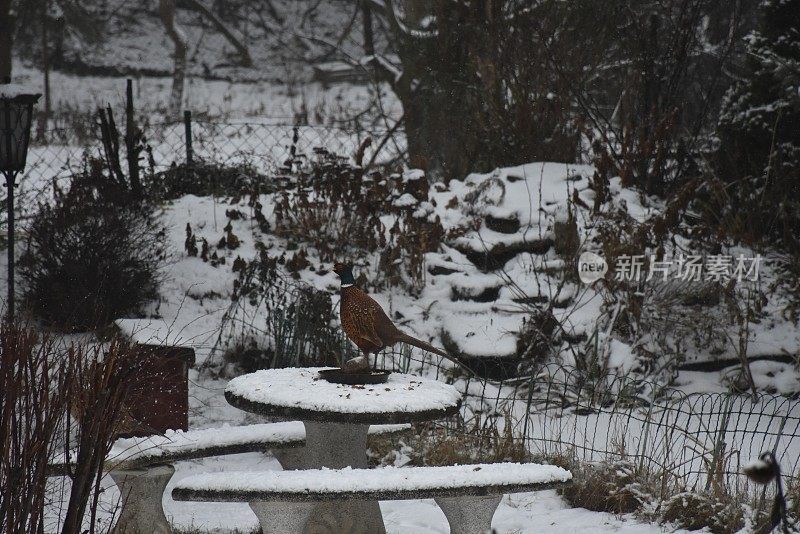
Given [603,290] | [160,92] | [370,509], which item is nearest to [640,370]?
[603,290]

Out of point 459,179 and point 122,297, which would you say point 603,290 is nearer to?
point 459,179

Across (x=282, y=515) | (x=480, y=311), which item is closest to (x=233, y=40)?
(x=480, y=311)

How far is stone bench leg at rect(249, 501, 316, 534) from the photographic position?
3.35 metres

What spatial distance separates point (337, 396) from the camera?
3697 mm

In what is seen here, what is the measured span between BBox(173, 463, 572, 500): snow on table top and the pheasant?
0.75 m

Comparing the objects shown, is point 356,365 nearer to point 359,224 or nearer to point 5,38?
point 359,224

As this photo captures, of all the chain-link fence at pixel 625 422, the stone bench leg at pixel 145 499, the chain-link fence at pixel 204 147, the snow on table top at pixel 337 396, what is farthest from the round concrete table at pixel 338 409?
the chain-link fence at pixel 204 147

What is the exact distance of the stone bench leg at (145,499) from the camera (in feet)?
13.1

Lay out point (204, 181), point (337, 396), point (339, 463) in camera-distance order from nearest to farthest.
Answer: point (337, 396) → point (339, 463) → point (204, 181)

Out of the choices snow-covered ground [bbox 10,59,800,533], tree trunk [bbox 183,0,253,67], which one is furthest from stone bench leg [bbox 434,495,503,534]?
tree trunk [bbox 183,0,253,67]

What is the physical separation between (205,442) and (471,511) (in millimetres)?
1378

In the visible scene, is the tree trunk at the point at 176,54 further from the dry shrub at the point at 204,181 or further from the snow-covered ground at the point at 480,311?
the snow-covered ground at the point at 480,311

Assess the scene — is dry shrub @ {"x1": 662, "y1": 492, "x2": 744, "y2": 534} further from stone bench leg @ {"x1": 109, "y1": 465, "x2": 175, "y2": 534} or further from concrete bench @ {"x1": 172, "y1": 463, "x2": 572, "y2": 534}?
stone bench leg @ {"x1": 109, "y1": 465, "x2": 175, "y2": 534}

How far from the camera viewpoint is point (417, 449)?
5.54m
